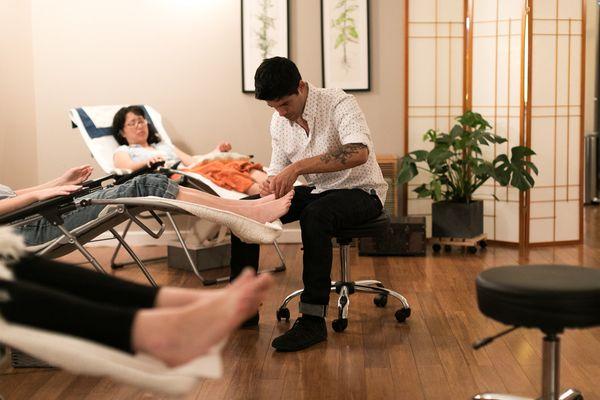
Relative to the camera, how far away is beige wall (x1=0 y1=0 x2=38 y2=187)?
16.5ft

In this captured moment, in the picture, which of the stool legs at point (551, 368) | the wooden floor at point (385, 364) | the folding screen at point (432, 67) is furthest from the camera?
the folding screen at point (432, 67)

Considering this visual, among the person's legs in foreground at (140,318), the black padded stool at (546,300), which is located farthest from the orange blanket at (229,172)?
the person's legs in foreground at (140,318)

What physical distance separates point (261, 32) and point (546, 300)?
12.7 ft

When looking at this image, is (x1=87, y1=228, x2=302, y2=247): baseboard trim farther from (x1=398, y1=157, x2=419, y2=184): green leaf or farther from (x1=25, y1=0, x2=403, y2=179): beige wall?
(x1=398, y1=157, x2=419, y2=184): green leaf

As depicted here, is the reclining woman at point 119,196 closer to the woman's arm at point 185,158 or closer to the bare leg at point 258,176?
the bare leg at point 258,176

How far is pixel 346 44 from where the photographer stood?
17.7 feet

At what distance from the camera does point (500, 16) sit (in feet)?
17.0

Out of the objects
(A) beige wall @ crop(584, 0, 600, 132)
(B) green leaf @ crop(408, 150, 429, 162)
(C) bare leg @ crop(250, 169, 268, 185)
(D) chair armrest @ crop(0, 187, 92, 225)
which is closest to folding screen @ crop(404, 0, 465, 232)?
(B) green leaf @ crop(408, 150, 429, 162)

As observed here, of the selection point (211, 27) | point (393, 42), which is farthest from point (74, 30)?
point (393, 42)

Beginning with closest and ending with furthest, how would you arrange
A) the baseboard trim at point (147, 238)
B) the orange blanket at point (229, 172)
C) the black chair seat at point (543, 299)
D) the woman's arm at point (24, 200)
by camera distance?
the black chair seat at point (543, 299) → the woman's arm at point (24, 200) → the orange blanket at point (229, 172) → the baseboard trim at point (147, 238)

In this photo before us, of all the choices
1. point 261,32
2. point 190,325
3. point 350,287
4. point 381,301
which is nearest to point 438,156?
point 261,32

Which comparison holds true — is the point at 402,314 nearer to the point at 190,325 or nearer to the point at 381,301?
the point at 381,301

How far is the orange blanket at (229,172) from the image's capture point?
4.50 meters

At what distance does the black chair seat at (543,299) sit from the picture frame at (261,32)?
3.64 metres
